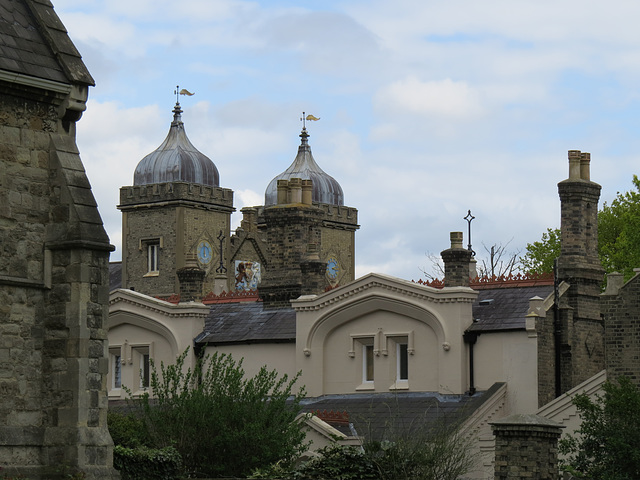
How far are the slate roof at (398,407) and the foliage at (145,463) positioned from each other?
10457 millimetres

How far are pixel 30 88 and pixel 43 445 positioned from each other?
204 inches

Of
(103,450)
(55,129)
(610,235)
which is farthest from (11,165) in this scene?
(610,235)

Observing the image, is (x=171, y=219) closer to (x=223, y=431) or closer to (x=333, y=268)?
(x=333, y=268)

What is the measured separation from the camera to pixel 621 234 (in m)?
58.6

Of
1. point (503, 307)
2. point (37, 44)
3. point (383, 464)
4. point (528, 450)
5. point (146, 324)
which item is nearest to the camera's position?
point (37, 44)

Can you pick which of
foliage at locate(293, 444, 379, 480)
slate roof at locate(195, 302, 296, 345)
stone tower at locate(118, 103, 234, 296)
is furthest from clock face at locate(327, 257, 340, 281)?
foliage at locate(293, 444, 379, 480)

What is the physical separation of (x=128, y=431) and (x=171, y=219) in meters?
59.2

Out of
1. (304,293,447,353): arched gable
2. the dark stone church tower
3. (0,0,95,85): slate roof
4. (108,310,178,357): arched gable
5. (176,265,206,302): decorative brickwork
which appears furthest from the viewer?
(176,265,206,302): decorative brickwork

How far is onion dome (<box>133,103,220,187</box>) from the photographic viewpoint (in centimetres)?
8981

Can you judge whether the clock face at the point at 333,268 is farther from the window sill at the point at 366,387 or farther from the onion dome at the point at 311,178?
the window sill at the point at 366,387

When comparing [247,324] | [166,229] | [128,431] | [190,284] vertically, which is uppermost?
[166,229]

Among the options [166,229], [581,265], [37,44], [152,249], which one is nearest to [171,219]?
[166,229]

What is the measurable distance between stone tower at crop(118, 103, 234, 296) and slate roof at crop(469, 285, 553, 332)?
154 ft

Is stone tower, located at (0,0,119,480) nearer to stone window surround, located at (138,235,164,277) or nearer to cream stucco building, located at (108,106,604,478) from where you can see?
cream stucco building, located at (108,106,604,478)
